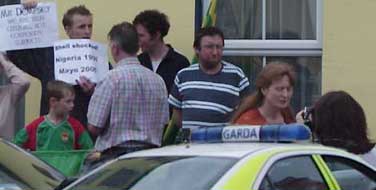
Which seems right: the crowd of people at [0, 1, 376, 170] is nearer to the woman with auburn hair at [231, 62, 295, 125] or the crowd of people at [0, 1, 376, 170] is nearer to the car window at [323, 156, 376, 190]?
→ the woman with auburn hair at [231, 62, 295, 125]

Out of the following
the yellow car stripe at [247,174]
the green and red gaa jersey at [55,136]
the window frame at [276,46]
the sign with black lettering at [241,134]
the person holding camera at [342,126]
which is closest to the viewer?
the yellow car stripe at [247,174]

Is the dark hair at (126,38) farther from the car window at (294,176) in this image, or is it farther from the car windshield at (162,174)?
the car window at (294,176)

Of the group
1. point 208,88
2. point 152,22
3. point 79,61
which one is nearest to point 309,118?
point 208,88

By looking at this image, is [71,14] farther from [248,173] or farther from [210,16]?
[248,173]

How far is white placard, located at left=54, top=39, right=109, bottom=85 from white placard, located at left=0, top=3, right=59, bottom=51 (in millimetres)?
332

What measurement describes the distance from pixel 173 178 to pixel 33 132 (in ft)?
10.0

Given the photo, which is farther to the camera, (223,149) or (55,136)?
(55,136)

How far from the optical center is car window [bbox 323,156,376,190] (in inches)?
283

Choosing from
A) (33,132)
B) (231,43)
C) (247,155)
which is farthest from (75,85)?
(247,155)

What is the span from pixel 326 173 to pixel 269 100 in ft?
5.73

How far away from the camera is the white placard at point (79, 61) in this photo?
9.96 metres

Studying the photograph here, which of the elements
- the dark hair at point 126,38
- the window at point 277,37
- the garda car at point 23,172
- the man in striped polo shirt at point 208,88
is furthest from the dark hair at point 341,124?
the window at point 277,37

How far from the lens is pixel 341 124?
8523 millimetres

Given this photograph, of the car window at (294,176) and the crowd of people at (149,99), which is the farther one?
the crowd of people at (149,99)
